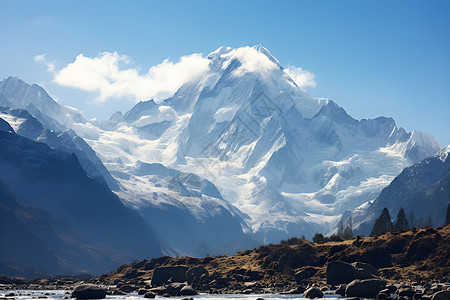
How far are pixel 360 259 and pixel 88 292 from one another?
50978 millimetres

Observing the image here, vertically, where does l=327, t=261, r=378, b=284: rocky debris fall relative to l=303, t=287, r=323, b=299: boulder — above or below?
above

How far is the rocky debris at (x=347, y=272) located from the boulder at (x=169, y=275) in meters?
29.1

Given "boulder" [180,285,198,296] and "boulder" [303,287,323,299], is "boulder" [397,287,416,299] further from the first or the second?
"boulder" [180,285,198,296]

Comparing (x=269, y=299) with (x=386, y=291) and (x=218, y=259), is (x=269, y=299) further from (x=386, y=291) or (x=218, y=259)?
(x=218, y=259)

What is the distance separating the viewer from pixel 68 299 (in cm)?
→ 10056

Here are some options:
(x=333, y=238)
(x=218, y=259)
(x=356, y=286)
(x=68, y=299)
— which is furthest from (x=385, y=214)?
(x=68, y=299)

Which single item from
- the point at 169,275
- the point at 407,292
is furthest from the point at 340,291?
the point at 169,275

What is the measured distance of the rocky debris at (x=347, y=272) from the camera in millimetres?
103750

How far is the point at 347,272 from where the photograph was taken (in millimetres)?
105688

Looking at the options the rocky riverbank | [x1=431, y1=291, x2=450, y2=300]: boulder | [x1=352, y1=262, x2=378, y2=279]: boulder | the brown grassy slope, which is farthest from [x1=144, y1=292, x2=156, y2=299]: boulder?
[x1=431, y1=291, x2=450, y2=300]: boulder

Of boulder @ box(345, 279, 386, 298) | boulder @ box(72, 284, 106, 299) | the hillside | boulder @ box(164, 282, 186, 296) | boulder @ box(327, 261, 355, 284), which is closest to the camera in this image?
boulder @ box(345, 279, 386, 298)

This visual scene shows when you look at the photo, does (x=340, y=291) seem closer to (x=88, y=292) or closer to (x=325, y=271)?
(x=325, y=271)

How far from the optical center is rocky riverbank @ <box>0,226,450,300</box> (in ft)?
328

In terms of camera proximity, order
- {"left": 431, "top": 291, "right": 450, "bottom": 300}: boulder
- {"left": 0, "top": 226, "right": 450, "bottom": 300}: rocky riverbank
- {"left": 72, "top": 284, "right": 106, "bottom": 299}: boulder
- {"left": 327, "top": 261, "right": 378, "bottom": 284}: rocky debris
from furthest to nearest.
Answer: {"left": 327, "top": 261, "right": 378, "bottom": 284}: rocky debris → {"left": 72, "top": 284, "right": 106, "bottom": 299}: boulder → {"left": 0, "top": 226, "right": 450, "bottom": 300}: rocky riverbank → {"left": 431, "top": 291, "right": 450, "bottom": 300}: boulder
